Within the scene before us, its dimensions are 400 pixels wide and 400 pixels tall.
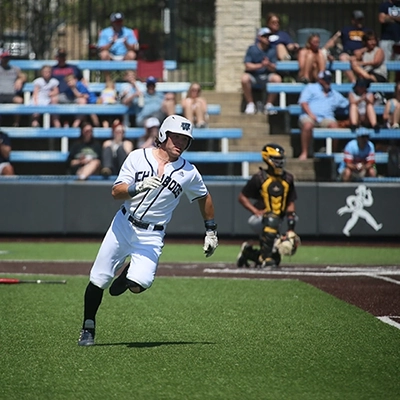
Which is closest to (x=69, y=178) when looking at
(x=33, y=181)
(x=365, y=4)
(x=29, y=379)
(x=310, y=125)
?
(x=33, y=181)

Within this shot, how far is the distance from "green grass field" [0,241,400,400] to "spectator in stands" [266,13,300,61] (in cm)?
1162

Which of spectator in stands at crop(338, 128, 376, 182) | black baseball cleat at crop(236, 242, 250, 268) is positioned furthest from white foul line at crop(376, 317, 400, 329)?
spectator in stands at crop(338, 128, 376, 182)

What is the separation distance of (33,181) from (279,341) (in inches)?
480

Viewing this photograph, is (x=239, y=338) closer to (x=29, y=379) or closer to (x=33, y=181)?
(x=29, y=379)

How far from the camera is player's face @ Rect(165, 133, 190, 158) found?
7582mm

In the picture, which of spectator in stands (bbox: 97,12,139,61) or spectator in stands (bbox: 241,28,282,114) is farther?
spectator in stands (bbox: 97,12,139,61)

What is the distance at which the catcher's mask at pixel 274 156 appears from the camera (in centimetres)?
1365

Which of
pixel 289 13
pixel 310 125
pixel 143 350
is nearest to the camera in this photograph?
pixel 143 350

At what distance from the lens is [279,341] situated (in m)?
7.77

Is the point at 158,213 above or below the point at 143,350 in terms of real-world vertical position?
above

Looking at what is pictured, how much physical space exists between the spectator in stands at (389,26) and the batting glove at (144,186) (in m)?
16.3

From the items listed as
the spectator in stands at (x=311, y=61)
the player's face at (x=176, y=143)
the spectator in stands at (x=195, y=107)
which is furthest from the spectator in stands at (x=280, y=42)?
the player's face at (x=176, y=143)

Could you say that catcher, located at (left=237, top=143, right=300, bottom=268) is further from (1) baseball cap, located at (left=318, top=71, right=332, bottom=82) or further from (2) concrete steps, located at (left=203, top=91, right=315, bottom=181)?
(1) baseball cap, located at (left=318, top=71, right=332, bottom=82)

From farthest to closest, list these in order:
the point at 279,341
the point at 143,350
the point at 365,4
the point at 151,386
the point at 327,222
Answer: the point at 365,4
the point at 327,222
the point at 279,341
the point at 143,350
the point at 151,386
